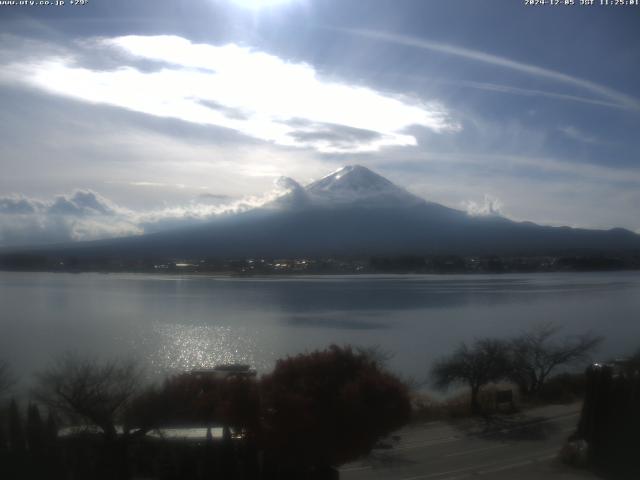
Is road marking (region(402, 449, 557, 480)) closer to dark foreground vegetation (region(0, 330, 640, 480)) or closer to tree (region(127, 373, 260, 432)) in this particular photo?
dark foreground vegetation (region(0, 330, 640, 480))

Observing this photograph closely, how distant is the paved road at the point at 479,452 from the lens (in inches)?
166

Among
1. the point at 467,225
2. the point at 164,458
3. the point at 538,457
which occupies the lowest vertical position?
the point at 538,457

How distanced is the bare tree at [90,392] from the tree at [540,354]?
13.3 feet

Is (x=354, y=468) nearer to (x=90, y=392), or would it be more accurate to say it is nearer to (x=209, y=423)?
(x=209, y=423)

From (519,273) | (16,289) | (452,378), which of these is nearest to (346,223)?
(519,273)

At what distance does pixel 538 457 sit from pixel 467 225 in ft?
157

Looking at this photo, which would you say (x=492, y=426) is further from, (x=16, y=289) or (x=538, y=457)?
(x=16, y=289)

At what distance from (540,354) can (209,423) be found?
5.22m

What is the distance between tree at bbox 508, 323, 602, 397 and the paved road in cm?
125

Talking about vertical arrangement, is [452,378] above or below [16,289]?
below

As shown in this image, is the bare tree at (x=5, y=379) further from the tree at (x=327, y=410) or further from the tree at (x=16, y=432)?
the tree at (x=327, y=410)

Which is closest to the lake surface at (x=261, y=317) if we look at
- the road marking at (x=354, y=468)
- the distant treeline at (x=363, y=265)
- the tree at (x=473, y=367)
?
the tree at (x=473, y=367)

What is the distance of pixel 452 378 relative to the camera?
7219 mm

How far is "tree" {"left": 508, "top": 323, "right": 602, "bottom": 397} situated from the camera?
7.06m
